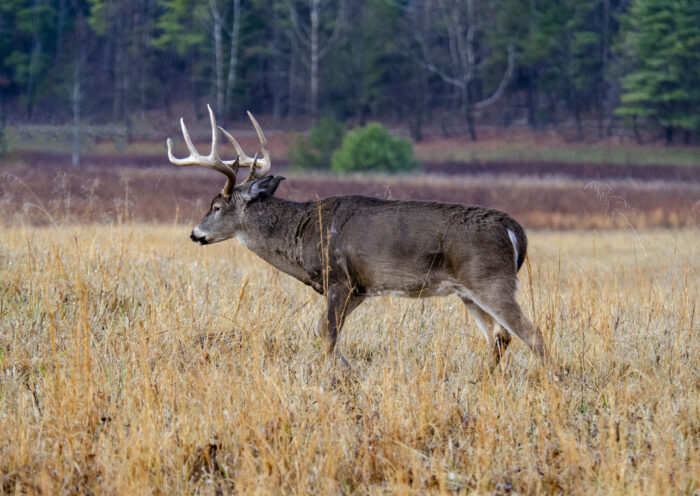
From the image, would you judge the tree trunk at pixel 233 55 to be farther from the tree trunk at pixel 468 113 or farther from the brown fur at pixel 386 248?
the brown fur at pixel 386 248

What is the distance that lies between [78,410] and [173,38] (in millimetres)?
44379

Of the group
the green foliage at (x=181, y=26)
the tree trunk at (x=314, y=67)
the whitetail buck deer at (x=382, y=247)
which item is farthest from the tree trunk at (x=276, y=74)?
the whitetail buck deer at (x=382, y=247)

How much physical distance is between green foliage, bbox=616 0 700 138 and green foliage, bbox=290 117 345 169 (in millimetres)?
15581

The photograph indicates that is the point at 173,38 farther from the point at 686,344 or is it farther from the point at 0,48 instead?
the point at 686,344

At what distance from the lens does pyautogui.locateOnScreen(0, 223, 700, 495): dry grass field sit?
12.6ft

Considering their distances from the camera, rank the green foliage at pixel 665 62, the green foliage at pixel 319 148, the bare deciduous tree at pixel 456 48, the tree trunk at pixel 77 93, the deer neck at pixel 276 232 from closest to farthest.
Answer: the deer neck at pixel 276 232 < the green foliage at pixel 319 148 < the tree trunk at pixel 77 93 < the green foliage at pixel 665 62 < the bare deciduous tree at pixel 456 48

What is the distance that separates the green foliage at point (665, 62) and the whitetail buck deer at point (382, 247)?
1415 inches

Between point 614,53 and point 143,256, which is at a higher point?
point 614,53

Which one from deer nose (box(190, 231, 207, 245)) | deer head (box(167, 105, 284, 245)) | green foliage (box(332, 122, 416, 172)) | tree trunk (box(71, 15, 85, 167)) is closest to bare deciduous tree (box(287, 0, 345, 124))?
tree trunk (box(71, 15, 85, 167))

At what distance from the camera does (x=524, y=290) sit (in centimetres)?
815

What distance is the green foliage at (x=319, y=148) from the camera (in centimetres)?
3278

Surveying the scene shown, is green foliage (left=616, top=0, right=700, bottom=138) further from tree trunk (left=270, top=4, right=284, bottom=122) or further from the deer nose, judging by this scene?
the deer nose

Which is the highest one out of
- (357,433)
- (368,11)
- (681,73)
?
(368,11)

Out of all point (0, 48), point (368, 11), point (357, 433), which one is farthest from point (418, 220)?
point (0, 48)
